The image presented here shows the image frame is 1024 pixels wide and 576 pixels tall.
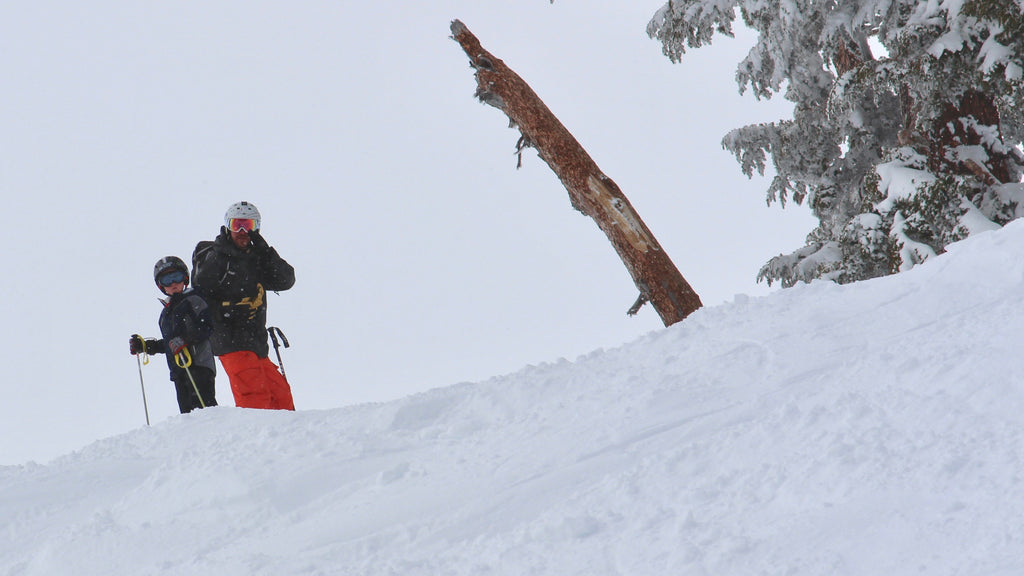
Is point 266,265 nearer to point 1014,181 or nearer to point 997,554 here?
point 997,554

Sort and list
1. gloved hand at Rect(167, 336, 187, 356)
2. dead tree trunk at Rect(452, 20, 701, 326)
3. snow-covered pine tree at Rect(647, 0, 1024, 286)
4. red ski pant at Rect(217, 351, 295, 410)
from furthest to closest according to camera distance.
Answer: snow-covered pine tree at Rect(647, 0, 1024, 286) < dead tree trunk at Rect(452, 20, 701, 326) < gloved hand at Rect(167, 336, 187, 356) < red ski pant at Rect(217, 351, 295, 410)

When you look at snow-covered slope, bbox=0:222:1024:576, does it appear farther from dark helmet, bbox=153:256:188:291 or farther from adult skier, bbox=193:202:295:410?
dark helmet, bbox=153:256:188:291

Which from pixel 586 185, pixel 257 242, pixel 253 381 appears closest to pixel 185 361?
pixel 253 381

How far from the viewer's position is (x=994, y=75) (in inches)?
310

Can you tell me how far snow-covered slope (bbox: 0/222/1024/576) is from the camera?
9.14 ft

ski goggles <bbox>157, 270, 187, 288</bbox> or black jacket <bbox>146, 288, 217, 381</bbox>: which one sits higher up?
ski goggles <bbox>157, 270, 187, 288</bbox>

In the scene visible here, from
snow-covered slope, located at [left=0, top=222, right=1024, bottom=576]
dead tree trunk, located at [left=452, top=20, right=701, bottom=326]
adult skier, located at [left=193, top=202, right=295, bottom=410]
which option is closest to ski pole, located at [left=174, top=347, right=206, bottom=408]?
adult skier, located at [left=193, top=202, right=295, bottom=410]

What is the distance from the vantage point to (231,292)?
721 cm

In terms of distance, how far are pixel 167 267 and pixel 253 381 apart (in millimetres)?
1181

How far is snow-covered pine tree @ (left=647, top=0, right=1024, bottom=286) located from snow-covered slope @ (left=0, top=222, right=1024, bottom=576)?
12.9 feet

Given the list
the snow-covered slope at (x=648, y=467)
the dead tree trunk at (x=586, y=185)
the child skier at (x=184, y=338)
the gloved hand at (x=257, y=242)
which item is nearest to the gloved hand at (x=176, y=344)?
the child skier at (x=184, y=338)

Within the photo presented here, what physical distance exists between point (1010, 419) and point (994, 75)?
5919 mm

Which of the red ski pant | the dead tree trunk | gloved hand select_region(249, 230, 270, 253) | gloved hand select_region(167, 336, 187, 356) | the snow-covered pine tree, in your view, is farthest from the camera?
the snow-covered pine tree

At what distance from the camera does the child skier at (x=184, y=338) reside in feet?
23.6
